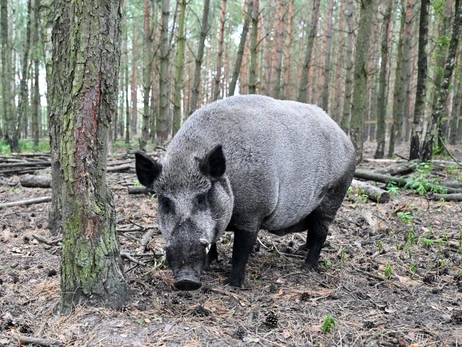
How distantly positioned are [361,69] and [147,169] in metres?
8.98

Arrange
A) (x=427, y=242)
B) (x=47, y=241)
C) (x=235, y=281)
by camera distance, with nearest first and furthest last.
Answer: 1. (x=235, y=281)
2. (x=47, y=241)
3. (x=427, y=242)

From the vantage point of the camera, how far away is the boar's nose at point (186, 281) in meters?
3.00

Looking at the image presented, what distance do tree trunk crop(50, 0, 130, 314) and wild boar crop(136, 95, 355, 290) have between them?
1.36 feet

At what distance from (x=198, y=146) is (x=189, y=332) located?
1519 millimetres

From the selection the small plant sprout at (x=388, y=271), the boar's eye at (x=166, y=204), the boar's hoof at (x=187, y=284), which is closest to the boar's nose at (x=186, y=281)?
the boar's hoof at (x=187, y=284)

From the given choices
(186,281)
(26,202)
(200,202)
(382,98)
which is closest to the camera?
(186,281)

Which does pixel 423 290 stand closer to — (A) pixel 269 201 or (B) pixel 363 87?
(A) pixel 269 201

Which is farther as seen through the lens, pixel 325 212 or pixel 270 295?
pixel 325 212

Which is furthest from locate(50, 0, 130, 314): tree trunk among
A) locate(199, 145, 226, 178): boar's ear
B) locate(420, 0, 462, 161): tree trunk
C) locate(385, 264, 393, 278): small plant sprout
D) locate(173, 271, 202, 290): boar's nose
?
locate(420, 0, 462, 161): tree trunk

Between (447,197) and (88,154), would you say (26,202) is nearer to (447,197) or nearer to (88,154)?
(88,154)

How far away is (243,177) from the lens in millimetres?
3742

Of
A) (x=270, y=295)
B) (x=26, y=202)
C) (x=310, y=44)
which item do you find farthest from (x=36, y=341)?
(x=310, y=44)

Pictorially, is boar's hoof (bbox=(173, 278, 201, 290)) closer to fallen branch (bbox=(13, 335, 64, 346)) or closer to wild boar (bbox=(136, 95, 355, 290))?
wild boar (bbox=(136, 95, 355, 290))

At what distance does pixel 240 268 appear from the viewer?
392cm
